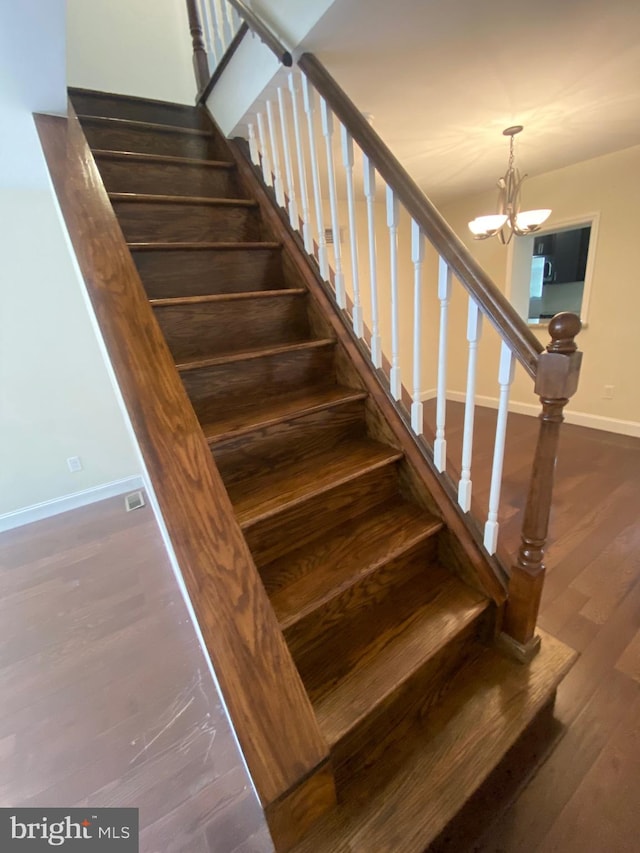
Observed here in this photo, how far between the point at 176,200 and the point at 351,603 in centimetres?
194

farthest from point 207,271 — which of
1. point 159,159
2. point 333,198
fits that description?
point 159,159

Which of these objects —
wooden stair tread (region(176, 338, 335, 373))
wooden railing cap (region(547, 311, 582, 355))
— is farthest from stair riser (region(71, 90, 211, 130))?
wooden railing cap (region(547, 311, 582, 355))

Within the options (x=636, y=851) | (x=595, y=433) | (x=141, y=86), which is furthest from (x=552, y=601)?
(x=141, y=86)

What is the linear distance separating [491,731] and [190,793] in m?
0.91

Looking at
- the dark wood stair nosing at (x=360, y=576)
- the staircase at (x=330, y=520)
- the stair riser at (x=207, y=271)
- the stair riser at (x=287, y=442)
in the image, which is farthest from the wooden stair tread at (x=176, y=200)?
the dark wood stair nosing at (x=360, y=576)

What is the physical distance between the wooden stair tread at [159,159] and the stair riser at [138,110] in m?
0.37

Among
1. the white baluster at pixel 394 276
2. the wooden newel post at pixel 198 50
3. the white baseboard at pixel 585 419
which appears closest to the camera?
the white baluster at pixel 394 276

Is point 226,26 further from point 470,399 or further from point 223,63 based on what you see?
point 470,399

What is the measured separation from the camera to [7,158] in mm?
1854

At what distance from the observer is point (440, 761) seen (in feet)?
3.13

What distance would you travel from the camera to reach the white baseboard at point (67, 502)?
2.60 metres

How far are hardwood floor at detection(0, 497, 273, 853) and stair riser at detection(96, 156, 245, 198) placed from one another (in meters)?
2.03

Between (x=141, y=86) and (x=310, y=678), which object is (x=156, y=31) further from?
(x=310, y=678)

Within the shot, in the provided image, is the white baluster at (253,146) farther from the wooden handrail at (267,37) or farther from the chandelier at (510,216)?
the chandelier at (510,216)
